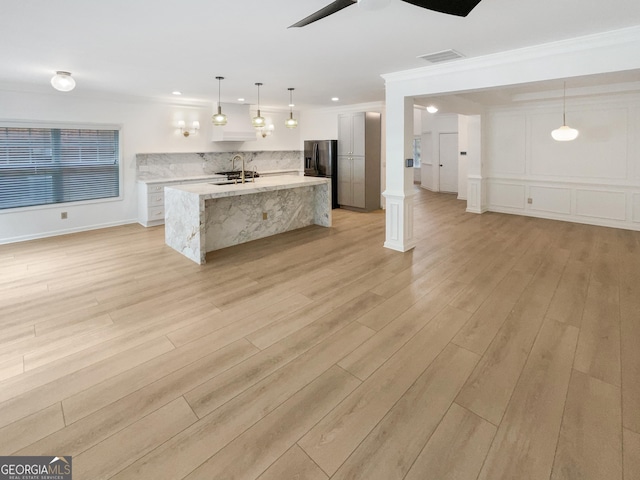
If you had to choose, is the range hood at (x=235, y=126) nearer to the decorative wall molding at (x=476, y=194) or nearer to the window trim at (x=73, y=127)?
the window trim at (x=73, y=127)

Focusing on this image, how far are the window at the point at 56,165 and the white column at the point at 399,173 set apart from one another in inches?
202

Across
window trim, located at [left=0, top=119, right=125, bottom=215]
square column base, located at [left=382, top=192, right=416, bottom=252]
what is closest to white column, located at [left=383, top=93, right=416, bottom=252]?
square column base, located at [left=382, top=192, right=416, bottom=252]

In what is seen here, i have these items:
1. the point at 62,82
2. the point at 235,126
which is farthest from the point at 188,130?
the point at 62,82

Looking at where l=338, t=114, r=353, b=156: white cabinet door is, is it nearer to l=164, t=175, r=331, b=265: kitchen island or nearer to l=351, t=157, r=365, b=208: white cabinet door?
l=351, t=157, r=365, b=208: white cabinet door

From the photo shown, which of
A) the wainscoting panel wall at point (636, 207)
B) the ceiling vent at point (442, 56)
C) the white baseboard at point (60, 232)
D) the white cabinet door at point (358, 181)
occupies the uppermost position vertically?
the ceiling vent at point (442, 56)

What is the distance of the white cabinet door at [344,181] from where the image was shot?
8078 millimetres

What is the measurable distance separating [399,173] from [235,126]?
13.9 ft

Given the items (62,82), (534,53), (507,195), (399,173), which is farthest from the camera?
(507,195)

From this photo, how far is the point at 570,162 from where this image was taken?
6727 mm

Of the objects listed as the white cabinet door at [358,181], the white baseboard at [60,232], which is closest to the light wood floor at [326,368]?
the white baseboard at [60,232]

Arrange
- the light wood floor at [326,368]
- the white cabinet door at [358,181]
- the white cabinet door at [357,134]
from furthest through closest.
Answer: the white cabinet door at [358,181], the white cabinet door at [357,134], the light wood floor at [326,368]

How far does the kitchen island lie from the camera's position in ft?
15.1

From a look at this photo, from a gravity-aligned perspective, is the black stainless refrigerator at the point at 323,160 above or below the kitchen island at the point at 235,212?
above

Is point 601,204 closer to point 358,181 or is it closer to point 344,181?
point 358,181
